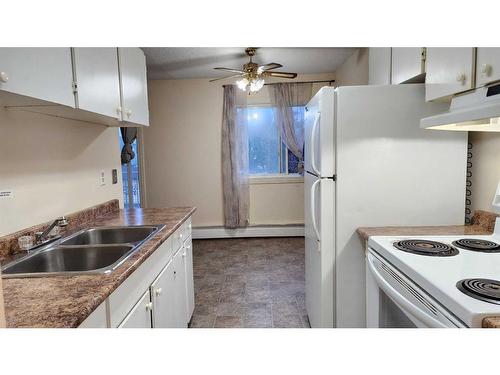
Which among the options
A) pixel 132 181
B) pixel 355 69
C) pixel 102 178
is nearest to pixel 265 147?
pixel 355 69

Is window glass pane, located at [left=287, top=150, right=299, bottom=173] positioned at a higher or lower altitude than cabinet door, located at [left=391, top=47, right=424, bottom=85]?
lower

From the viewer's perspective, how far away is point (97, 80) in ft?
5.61

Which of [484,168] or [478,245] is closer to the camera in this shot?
[478,245]

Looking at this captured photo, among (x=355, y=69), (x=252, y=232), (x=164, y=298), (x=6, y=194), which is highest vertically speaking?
(x=355, y=69)

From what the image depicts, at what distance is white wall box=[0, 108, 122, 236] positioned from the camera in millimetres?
1546

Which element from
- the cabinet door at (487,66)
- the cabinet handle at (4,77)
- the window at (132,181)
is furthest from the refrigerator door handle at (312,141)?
the window at (132,181)

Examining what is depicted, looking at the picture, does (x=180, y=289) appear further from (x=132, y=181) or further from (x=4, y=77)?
(x=132, y=181)

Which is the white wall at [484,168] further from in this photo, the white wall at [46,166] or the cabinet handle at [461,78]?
the white wall at [46,166]

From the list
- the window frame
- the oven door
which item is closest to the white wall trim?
the window frame

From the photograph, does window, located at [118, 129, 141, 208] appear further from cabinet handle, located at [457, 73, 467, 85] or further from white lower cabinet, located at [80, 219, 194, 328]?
cabinet handle, located at [457, 73, 467, 85]

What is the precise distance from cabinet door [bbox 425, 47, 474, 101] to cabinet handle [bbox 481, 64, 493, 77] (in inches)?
2.7

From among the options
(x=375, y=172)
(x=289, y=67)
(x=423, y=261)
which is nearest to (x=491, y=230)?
(x=375, y=172)

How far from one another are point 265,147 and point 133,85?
9.95ft

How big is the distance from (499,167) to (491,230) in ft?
1.14
